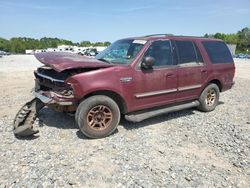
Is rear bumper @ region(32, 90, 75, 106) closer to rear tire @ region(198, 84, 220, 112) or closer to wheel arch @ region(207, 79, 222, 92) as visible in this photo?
rear tire @ region(198, 84, 220, 112)

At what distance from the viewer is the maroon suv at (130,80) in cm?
480

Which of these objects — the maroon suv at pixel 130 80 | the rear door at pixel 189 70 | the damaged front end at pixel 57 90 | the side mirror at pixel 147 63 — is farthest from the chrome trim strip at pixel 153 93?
the damaged front end at pixel 57 90

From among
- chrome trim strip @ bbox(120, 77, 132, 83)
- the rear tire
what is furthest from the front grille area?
the rear tire

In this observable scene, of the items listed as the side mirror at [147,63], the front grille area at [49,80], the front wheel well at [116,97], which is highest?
the side mirror at [147,63]

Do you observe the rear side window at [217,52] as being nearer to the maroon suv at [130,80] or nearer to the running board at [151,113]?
the maroon suv at [130,80]

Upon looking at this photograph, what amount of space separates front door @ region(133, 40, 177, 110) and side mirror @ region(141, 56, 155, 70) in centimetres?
10

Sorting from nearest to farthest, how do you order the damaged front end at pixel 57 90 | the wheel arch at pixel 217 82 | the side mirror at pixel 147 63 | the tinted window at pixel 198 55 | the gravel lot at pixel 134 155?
the gravel lot at pixel 134 155, the damaged front end at pixel 57 90, the side mirror at pixel 147 63, the tinted window at pixel 198 55, the wheel arch at pixel 217 82

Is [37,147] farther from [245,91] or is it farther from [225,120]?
[245,91]

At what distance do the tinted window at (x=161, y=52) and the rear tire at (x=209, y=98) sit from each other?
5.40 ft

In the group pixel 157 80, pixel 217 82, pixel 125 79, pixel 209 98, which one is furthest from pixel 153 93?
pixel 217 82

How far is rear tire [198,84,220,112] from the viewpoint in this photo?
269 inches

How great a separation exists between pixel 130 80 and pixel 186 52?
6.24 feet

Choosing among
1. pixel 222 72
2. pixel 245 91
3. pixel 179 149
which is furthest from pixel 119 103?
pixel 245 91

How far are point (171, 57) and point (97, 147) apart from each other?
2.72m
